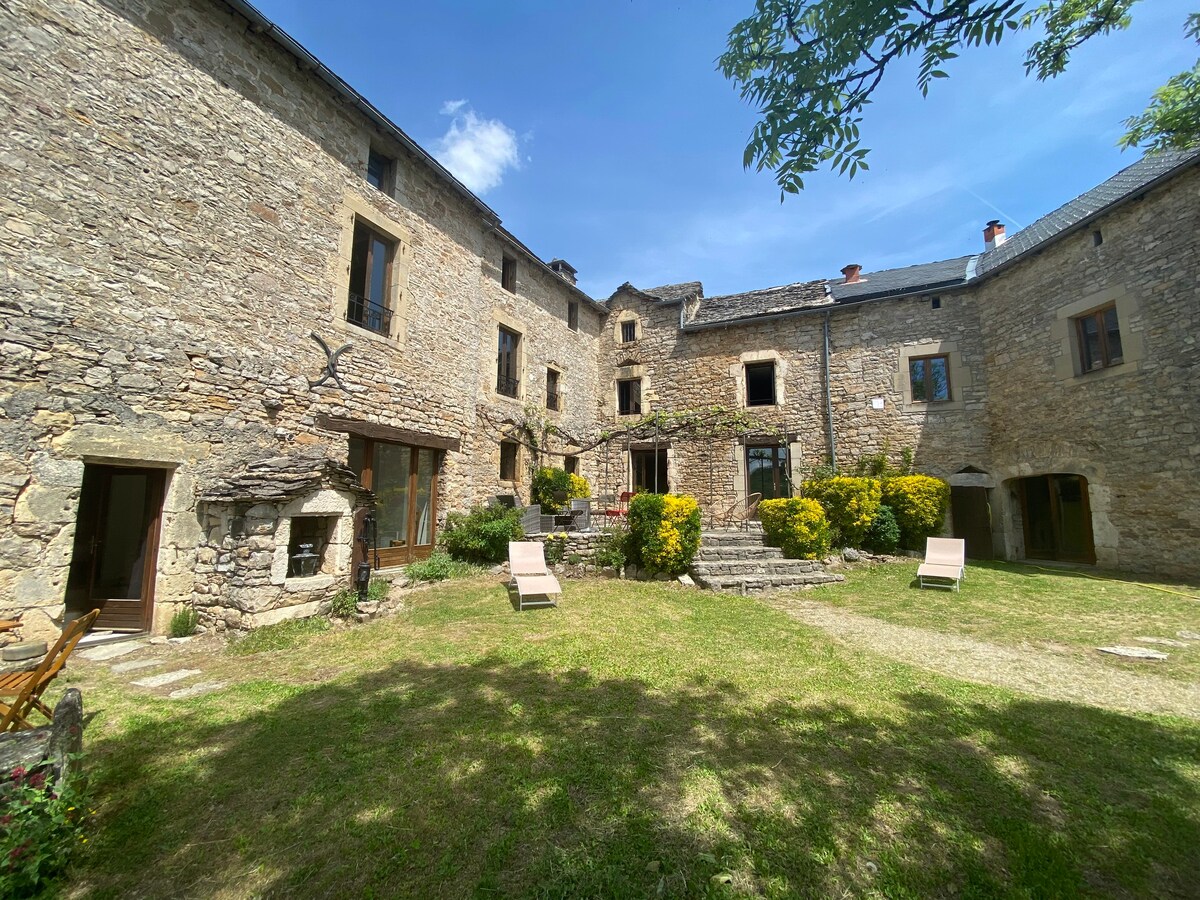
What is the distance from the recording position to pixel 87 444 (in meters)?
5.25

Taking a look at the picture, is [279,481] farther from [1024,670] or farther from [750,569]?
[1024,670]

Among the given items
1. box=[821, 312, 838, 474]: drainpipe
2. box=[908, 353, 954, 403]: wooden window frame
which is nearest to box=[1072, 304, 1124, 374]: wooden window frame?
box=[908, 353, 954, 403]: wooden window frame

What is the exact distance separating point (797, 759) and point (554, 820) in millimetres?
1519

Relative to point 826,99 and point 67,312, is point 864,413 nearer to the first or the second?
point 826,99

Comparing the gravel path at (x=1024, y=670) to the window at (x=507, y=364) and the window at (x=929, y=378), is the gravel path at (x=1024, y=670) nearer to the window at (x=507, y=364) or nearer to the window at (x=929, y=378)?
the window at (x=507, y=364)

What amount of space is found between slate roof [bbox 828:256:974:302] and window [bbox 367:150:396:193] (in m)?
11.8

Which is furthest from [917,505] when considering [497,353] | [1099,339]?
[497,353]

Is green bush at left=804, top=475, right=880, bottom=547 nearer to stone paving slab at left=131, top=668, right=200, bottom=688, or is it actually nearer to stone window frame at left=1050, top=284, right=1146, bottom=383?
stone window frame at left=1050, top=284, right=1146, bottom=383

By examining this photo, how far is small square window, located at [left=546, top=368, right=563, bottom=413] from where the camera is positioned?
44.8ft

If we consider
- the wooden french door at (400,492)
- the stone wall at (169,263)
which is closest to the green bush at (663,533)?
the wooden french door at (400,492)

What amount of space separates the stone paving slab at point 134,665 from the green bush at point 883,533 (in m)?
12.1

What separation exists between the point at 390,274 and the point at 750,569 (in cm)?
893

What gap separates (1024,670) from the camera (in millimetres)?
4293

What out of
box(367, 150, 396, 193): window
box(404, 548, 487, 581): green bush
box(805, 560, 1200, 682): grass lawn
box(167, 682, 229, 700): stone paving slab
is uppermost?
box(367, 150, 396, 193): window
